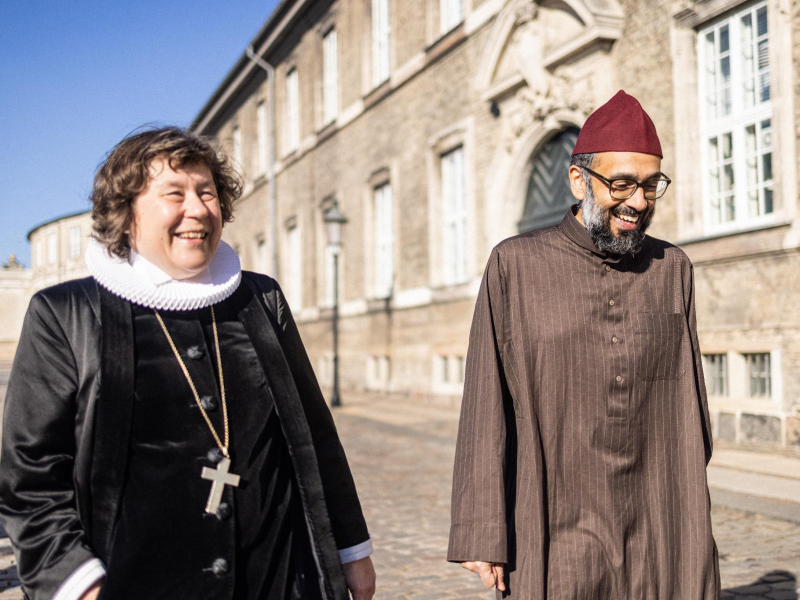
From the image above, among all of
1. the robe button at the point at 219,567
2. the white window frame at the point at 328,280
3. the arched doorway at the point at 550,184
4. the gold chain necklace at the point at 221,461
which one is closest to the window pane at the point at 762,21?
the arched doorway at the point at 550,184

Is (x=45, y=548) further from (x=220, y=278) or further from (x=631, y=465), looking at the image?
(x=631, y=465)

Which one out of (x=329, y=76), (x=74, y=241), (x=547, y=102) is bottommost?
(x=547, y=102)

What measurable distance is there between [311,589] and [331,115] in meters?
22.1

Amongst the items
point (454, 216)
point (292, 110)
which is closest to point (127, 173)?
point (454, 216)

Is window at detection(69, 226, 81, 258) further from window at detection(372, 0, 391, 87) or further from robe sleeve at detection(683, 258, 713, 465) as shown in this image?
robe sleeve at detection(683, 258, 713, 465)

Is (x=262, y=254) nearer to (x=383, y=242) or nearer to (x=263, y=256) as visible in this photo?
(x=263, y=256)

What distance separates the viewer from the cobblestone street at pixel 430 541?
5027mm

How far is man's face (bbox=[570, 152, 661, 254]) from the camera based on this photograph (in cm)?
281

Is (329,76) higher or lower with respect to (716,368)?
higher

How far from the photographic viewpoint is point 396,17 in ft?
61.8

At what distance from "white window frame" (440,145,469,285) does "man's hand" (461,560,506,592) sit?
1375 centimetres

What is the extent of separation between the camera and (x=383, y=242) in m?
20.4

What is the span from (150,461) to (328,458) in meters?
0.49

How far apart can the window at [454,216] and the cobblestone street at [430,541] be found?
20.0 ft
